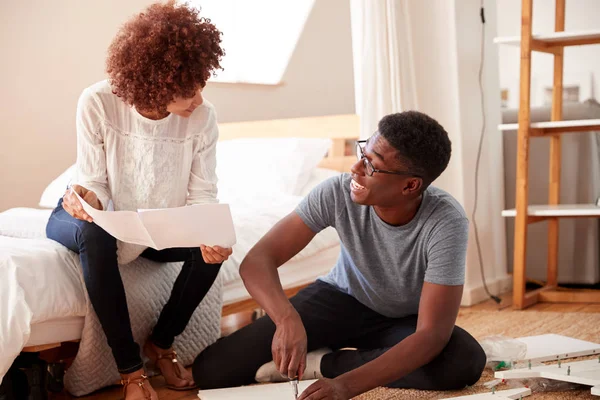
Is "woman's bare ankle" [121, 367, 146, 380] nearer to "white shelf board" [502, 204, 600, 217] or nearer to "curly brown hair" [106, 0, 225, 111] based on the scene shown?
"curly brown hair" [106, 0, 225, 111]

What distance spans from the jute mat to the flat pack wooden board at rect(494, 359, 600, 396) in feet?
0.14

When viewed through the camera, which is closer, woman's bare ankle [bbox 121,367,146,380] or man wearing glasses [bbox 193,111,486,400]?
man wearing glasses [bbox 193,111,486,400]

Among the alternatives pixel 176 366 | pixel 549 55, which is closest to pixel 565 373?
pixel 176 366

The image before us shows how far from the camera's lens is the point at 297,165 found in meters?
3.24

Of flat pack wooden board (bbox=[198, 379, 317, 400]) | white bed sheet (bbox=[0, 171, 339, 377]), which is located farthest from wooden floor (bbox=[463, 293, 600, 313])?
flat pack wooden board (bbox=[198, 379, 317, 400])

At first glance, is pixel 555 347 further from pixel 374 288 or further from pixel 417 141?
pixel 417 141

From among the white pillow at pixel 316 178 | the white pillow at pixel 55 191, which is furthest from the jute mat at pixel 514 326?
the white pillow at pixel 55 191

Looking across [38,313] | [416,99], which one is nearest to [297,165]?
[416,99]

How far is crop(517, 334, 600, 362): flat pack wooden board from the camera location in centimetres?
209

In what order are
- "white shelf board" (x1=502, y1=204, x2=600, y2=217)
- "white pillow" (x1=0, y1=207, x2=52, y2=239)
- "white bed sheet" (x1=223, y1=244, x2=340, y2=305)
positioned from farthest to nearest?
"white shelf board" (x1=502, y1=204, x2=600, y2=217)
"white bed sheet" (x1=223, y1=244, x2=340, y2=305)
"white pillow" (x1=0, y1=207, x2=52, y2=239)

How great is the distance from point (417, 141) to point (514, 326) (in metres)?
1.19

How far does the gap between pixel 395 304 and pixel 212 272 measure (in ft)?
1.55

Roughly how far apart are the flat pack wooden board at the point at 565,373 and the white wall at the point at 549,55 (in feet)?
16.5

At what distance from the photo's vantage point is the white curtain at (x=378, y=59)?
2740 millimetres
